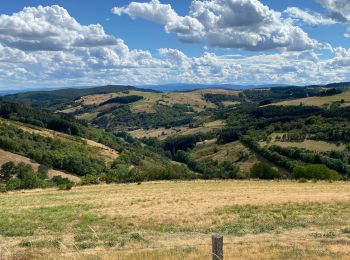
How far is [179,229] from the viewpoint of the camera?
2780cm

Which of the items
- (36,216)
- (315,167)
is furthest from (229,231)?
(315,167)

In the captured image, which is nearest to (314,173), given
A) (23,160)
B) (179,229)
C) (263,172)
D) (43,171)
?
(263,172)

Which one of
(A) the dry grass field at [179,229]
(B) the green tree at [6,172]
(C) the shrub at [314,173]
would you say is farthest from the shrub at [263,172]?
(B) the green tree at [6,172]

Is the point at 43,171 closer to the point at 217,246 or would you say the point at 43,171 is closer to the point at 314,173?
the point at 314,173

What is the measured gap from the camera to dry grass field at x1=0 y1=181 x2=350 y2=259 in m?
17.9

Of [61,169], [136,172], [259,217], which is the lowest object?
[61,169]

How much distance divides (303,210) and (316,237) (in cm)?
1284

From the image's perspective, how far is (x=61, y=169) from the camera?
175875 mm

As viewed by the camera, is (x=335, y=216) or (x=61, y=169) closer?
(x=335, y=216)

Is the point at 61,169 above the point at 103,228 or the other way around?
the other way around

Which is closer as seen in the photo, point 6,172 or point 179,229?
point 179,229

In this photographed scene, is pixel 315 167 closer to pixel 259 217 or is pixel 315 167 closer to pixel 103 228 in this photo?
pixel 259 217

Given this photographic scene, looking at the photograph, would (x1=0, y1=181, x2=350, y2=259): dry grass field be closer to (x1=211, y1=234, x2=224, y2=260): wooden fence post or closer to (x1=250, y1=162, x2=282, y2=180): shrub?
(x1=211, y1=234, x2=224, y2=260): wooden fence post

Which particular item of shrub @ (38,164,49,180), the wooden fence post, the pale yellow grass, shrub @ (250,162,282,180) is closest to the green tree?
shrub @ (38,164,49,180)
